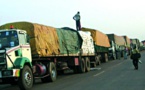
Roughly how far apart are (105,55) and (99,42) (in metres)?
4.73

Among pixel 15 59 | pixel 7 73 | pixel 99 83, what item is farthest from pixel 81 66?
pixel 7 73

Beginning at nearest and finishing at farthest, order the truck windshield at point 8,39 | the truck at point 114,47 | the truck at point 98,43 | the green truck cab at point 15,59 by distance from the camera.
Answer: the green truck cab at point 15,59 → the truck windshield at point 8,39 → the truck at point 98,43 → the truck at point 114,47

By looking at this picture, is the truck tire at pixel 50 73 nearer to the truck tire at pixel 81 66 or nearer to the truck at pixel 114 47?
the truck tire at pixel 81 66

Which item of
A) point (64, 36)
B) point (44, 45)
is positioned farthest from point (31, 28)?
point (64, 36)

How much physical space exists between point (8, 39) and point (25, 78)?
1734 millimetres

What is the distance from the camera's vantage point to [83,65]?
2262 centimetres

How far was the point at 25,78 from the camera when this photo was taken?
43.3 ft

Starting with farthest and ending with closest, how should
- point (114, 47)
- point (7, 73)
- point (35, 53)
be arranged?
point (114, 47)
point (35, 53)
point (7, 73)

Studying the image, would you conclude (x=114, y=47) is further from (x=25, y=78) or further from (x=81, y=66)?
(x=25, y=78)

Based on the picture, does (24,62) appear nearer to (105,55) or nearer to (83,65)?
(83,65)

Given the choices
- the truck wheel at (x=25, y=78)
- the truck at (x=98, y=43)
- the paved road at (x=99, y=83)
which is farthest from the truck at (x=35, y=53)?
the truck at (x=98, y=43)

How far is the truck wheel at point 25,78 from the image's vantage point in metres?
12.9

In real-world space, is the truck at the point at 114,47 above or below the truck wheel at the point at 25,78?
above

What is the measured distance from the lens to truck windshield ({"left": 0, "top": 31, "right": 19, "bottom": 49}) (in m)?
13.2
